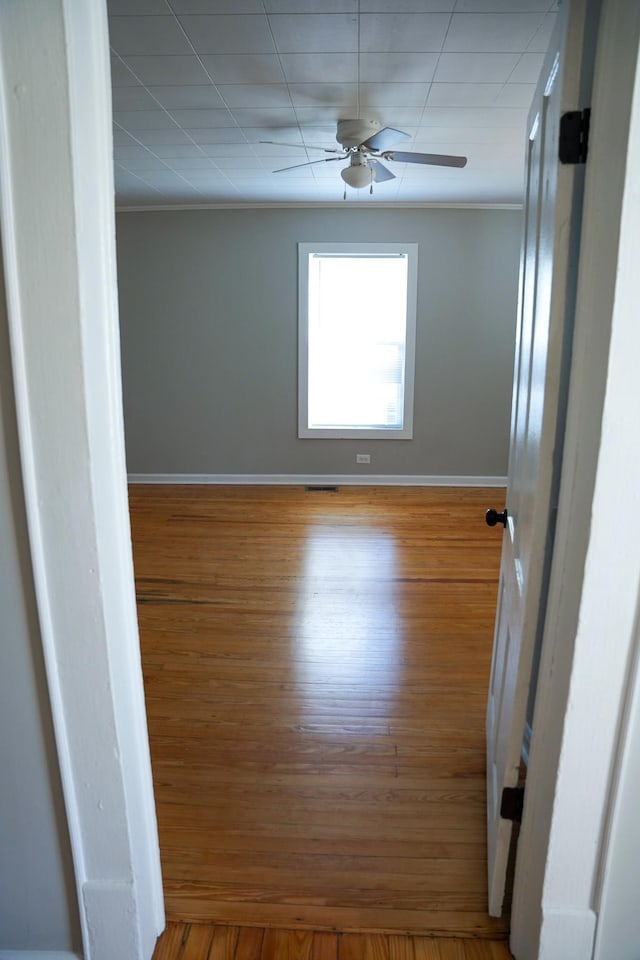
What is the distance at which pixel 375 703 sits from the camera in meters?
2.43

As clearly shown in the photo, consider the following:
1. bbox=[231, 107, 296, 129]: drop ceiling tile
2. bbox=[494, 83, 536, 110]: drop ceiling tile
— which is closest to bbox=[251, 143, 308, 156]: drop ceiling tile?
bbox=[231, 107, 296, 129]: drop ceiling tile

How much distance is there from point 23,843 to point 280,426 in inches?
183

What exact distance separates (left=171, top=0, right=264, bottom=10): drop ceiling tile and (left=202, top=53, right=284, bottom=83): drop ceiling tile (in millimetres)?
336

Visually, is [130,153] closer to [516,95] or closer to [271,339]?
[271,339]

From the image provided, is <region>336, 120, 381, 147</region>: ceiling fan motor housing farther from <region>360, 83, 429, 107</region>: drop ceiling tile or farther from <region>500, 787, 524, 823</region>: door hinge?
<region>500, 787, 524, 823</region>: door hinge

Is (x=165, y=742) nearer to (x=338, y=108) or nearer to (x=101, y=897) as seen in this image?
(x=101, y=897)

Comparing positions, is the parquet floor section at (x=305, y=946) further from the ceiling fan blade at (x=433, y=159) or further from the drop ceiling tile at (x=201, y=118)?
the drop ceiling tile at (x=201, y=118)

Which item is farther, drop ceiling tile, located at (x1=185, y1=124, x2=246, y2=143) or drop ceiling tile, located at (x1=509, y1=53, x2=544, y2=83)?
drop ceiling tile, located at (x1=185, y1=124, x2=246, y2=143)

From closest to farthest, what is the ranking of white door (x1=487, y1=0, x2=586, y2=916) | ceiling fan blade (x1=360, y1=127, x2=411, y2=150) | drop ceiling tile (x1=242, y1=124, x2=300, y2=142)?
white door (x1=487, y1=0, x2=586, y2=916) < ceiling fan blade (x1=360, y1=127, x2=411, y2=150) < drop ceiling tile (x1=242, y1=124, x2=300, y2=142)

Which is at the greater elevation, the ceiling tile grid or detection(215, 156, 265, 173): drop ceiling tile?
detection(215, 156, 265, 173): drop ceiling tile

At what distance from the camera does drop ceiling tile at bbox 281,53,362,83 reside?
8.27 feet

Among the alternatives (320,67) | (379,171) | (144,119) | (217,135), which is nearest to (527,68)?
(320,67)

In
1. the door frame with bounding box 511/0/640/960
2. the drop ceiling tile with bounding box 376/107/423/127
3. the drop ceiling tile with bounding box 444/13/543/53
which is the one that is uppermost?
the drop ceiling tile with bounding box 376/107/423/127

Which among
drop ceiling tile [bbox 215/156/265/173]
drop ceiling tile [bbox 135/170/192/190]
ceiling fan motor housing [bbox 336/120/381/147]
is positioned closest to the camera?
ceiling fan motor housing [bbox 336/120/381/147]
